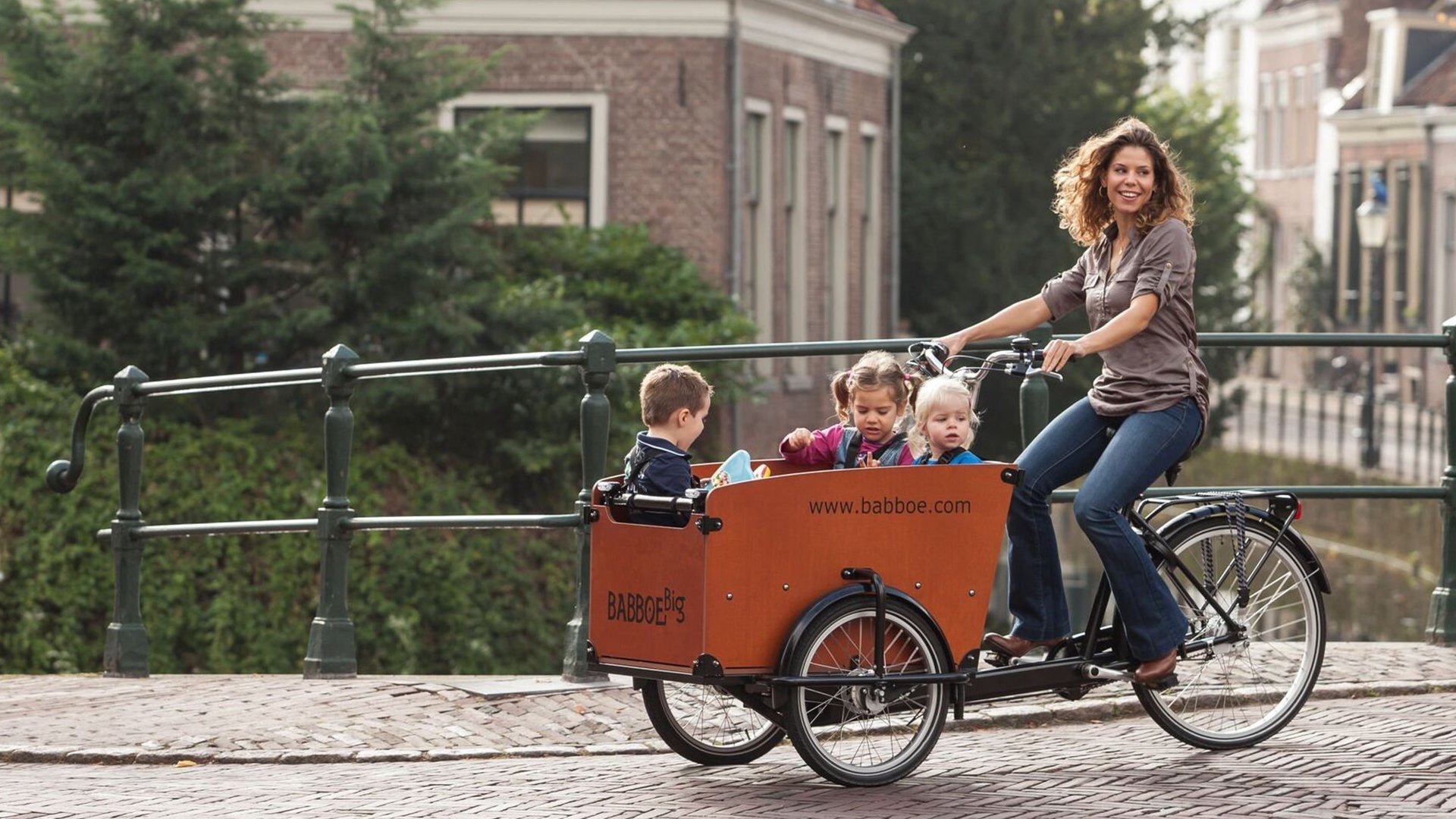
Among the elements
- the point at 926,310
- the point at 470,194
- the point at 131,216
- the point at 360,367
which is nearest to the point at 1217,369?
the point at 926,310

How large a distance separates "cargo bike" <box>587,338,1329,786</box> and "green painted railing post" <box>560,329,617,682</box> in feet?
3.34

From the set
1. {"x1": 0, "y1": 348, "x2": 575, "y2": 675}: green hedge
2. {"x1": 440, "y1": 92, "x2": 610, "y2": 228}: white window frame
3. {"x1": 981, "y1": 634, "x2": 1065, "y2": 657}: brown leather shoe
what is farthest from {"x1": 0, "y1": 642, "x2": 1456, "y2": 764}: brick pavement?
{"x1": 440, "y1": 92, "x2": 610, "y2": 228}: white window frame

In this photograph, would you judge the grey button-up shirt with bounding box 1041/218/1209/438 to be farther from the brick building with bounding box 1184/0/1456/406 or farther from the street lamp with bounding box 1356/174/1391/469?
the brick building with bounding box 1184/0/1456/406

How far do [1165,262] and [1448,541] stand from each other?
271cm

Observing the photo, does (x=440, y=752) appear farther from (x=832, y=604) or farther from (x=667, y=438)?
(x=832, y=604)

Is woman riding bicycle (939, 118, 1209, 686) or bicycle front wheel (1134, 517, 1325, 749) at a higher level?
woman riding bicycle (939, 118, 1209, 686)

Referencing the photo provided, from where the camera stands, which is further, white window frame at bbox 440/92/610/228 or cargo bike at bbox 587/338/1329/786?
white window frame at bbox 440/92/610/228

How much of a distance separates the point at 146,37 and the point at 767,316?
856 centimetres

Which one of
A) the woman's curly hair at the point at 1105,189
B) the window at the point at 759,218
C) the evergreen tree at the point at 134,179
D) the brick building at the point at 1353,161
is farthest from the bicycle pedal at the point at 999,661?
the brick building at the point at 1353,161

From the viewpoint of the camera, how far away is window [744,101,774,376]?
2470 cm

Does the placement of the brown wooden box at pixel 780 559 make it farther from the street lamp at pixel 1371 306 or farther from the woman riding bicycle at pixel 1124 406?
the street lamp at pixel 1371 306

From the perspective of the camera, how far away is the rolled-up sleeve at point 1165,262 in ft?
21.2

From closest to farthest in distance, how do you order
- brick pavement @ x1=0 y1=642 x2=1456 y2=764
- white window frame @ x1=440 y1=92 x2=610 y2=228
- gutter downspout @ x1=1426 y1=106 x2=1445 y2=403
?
1. brick pavement @ x1=0 y1=642 x2=1456 y2=764
2. white window frame @ x1=440 y1=92 x2=610 y2=228
3. gutter downspout @ x1=1426 y1=106 x2=1445 y2=403

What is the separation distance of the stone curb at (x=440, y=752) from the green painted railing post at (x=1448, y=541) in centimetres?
170
